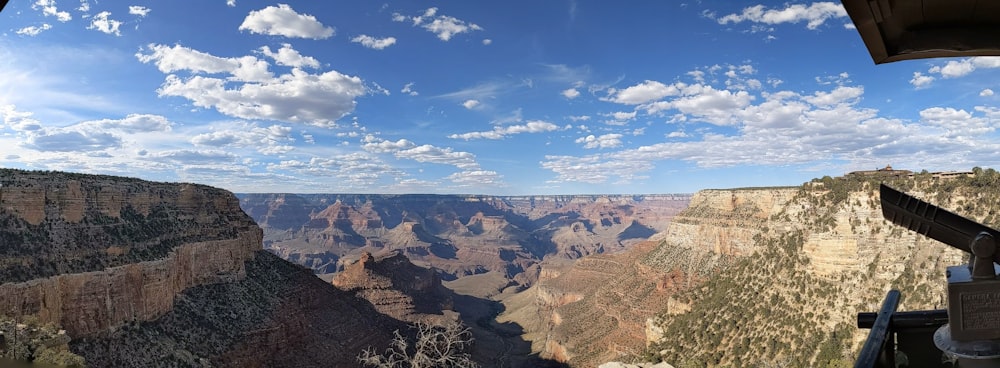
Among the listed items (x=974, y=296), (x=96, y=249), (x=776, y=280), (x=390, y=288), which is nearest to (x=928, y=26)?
(x=974, y=296)

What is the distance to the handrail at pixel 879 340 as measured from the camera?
325 centimetres

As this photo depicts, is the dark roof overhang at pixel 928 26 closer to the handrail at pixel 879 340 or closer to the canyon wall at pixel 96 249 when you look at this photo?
the handrail at pixel 879 340

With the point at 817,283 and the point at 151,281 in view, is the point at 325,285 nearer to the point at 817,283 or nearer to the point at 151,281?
the point at 151,281

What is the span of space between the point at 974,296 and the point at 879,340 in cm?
80

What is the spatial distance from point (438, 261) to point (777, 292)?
432 feet

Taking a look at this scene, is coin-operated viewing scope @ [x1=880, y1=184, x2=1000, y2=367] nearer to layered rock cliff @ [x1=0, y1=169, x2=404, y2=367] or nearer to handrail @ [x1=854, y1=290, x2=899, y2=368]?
handrail @ [x1=854, y1=290, x2=899, y2=368]

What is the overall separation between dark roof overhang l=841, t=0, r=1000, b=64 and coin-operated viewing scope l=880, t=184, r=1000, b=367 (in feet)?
3.93

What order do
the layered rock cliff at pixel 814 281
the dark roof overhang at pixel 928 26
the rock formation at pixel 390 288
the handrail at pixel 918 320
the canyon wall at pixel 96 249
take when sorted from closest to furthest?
the dark roof overhang at pixel 928 26 → the handrail at pixel 918 320 → the canyon wall at pixel 96 249 → the layered rock cliff at pixel 814 281 → the rock formation at pixel 390 288

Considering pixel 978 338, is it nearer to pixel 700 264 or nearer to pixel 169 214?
pixel 169 214

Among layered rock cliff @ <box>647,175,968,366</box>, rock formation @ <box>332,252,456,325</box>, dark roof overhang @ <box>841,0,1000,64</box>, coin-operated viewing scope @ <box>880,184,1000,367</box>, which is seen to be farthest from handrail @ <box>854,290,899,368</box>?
rock formation @ <box>332,252,456,325</box>

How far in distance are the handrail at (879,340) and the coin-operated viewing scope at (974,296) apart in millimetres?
401

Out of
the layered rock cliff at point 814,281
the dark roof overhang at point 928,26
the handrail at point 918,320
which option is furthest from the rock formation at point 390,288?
the dark roof overhang at point 928,26

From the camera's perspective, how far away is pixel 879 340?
145 inches

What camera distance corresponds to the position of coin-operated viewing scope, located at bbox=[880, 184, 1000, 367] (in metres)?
3.02
